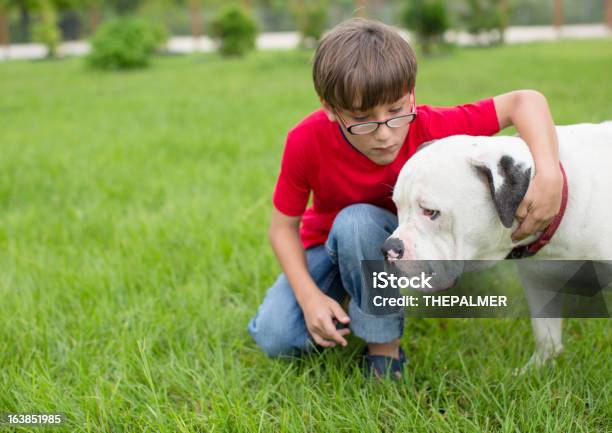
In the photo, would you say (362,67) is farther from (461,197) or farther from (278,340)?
(278,340)

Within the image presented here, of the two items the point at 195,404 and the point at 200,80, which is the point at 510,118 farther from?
the point at 200,80

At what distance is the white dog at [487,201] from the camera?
1695 millimetres

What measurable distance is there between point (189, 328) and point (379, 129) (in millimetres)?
1143

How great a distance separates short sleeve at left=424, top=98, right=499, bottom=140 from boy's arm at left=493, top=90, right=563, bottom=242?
4.5 inches

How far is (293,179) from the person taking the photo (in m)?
2.15

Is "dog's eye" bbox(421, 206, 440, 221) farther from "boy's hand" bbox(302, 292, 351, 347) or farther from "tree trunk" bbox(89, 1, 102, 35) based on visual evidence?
"tree trunk" bbox(89, 1, 102, 35)

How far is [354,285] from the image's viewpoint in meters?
2.11

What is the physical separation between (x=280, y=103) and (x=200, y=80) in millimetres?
3644

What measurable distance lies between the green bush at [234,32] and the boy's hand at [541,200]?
1454 cm

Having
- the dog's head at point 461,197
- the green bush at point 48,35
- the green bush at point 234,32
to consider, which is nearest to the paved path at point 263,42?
the green bush at point 48,35

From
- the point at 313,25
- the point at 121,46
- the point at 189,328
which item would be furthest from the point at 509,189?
the point at 313,25

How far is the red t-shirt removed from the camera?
2105 millimetres

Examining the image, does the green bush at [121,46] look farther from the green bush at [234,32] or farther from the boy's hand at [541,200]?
the boy's hand at [541,200]

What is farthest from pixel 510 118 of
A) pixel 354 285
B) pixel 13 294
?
pixel 13 294
